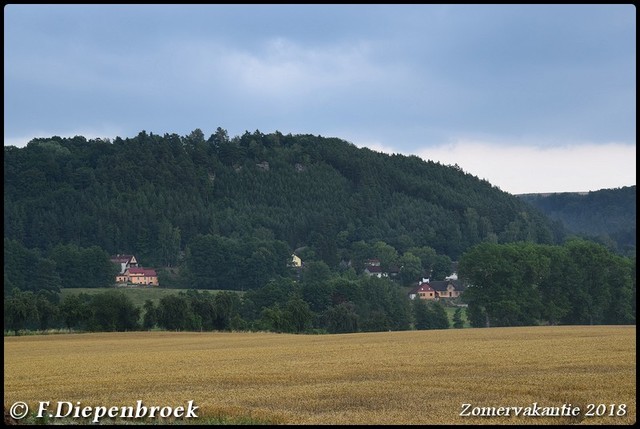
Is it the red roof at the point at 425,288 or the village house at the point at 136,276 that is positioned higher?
the village house at the point at 136,276

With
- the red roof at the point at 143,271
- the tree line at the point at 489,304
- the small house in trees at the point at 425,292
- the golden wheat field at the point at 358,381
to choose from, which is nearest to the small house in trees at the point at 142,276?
the red roof at the point at 143,271

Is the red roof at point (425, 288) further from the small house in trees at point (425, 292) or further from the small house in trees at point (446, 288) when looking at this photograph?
the small house in trees at point (446, 288)

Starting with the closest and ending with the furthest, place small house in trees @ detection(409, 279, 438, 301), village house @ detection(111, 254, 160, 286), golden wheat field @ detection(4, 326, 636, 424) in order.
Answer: golden wheat field @ detection(4, 326, 636, 424) → small house in trees @ detection(409, 279, 438, 301) → village house @ detection(111, 254, 160, 286)

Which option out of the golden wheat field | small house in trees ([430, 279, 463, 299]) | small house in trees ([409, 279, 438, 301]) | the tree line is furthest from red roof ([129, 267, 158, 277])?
the golden wheat field

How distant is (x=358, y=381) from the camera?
97.2 ft

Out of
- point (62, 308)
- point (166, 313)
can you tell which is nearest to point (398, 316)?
point (166, 313)

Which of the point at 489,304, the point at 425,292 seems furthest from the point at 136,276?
the point at 489,304

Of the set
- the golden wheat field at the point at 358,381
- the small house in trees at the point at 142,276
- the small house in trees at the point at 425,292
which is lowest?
the small house in trees at the point at 425,292

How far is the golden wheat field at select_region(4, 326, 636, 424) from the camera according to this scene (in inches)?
871

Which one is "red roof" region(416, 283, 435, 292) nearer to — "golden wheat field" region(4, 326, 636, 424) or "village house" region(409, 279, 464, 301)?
"village house" region(409, 279, 464, 301)

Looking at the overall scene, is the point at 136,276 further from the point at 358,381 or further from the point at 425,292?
the point at 358,381

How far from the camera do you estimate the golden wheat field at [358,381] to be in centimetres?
2212

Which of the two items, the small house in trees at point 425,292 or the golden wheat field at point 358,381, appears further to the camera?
the small house in trees at point 425,292

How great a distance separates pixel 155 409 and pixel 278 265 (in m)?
166
